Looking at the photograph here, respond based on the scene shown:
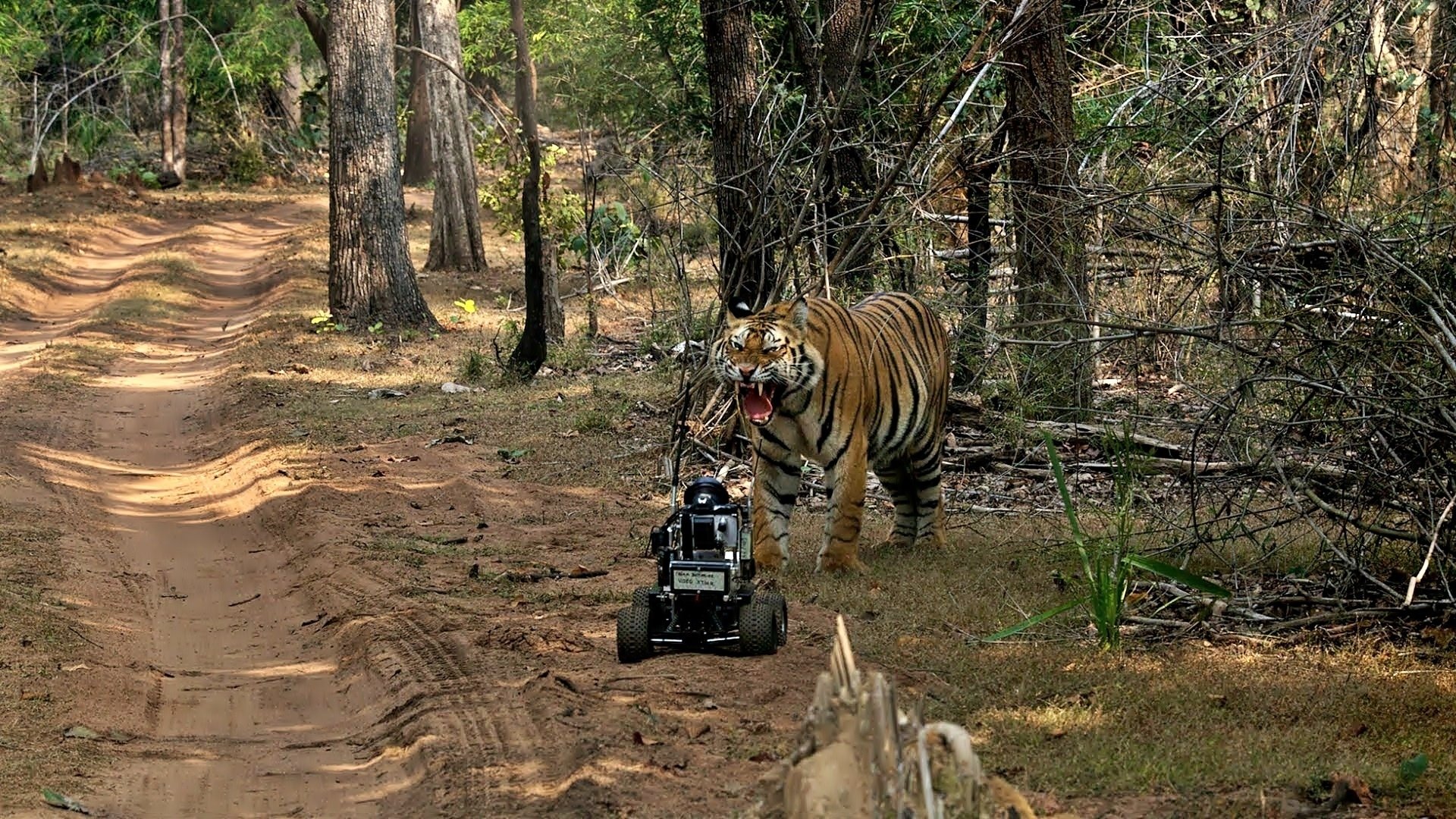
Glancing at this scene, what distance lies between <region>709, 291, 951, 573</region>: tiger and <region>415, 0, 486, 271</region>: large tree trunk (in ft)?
50.8

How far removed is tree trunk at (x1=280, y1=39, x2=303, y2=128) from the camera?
1829 inches

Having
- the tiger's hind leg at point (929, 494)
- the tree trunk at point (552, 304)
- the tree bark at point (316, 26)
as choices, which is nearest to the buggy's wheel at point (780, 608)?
the tiger's hind leg at point (929, 494)

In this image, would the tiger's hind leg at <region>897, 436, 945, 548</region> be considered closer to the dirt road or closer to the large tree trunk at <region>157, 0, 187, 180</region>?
the dirt road

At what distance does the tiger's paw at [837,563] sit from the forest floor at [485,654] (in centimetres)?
11

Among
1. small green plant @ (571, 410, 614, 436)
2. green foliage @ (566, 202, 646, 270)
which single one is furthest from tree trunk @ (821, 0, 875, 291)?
green foliage @ (566, 202, 646, 270)

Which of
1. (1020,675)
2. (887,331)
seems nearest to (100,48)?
(887,331)

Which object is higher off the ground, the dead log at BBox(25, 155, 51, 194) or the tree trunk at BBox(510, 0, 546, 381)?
the dead log at BBox(25, 155, 51, 194)

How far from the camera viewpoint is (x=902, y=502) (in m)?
10.8

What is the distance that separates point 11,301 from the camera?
25.1m

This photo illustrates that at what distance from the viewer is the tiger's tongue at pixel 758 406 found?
362 inches

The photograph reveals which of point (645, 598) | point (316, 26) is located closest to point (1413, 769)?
point (645, 598)

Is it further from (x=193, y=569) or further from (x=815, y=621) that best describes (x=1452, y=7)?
(x=193, y=569)

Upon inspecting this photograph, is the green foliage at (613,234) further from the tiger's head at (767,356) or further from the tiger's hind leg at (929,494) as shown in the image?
the tiger's head at (767,356)

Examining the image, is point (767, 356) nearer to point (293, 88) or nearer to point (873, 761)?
point (873, 761)
